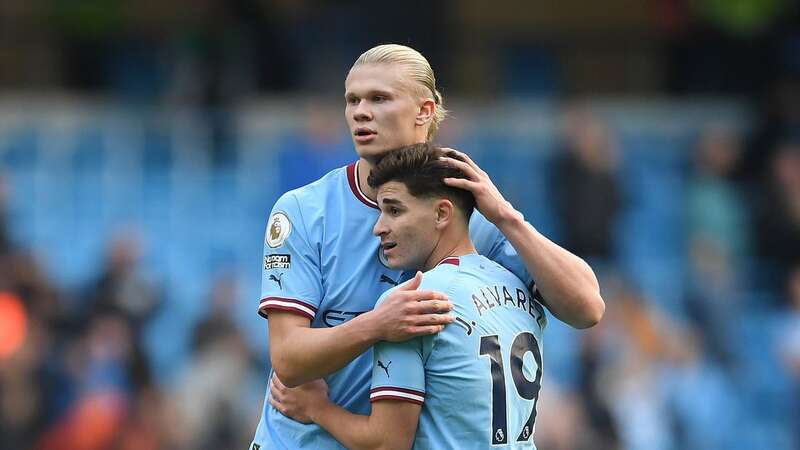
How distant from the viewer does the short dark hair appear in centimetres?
496

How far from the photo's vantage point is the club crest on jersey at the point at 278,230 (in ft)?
16.9

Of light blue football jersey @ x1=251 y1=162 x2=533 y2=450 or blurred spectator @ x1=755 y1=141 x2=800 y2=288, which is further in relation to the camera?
blurred spectator @ x1=755 y1=141 x2=800 y2=288

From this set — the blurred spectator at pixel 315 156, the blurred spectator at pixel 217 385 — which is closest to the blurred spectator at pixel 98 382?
the blurred spectator at pixel 217 385

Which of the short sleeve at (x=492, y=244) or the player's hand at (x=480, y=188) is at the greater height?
the player's hand at (x=480, y=188)

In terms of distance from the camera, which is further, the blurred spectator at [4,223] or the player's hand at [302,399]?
the blurred spectator at [4,223]

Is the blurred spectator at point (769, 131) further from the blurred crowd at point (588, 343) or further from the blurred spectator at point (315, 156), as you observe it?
the blurred spectator at point (315, 156)

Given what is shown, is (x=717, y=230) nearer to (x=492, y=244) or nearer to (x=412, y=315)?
(x=492, y=244)

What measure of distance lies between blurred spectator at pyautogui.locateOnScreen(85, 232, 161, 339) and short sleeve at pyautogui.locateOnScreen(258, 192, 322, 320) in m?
6.73

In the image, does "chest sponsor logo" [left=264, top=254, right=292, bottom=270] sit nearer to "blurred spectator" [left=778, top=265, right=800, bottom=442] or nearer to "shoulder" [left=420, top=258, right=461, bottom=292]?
"shoulder" [left=420, top=258, right=461, bottom=292]

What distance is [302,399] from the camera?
5.12 meters

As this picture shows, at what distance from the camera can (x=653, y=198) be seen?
589 inches

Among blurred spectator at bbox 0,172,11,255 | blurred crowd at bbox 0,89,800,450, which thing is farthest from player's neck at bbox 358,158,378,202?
blurred spectator at bbox 0,172,11,255

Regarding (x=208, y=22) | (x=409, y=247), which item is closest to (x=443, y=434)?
(x=409, y=247)

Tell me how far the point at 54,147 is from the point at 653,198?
5.82m
